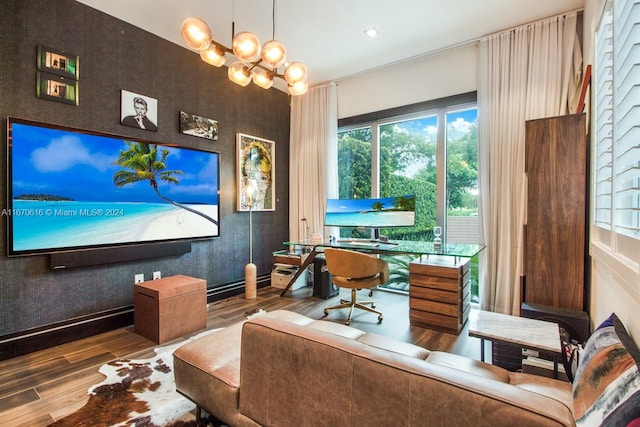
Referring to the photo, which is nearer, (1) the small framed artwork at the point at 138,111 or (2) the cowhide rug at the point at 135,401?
(2) the cowhide rug at the point at 135,401

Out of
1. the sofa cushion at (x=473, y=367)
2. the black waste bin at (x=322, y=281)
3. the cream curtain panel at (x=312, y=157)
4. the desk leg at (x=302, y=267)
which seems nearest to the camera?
the sofa cushion at (x=473, y=367)

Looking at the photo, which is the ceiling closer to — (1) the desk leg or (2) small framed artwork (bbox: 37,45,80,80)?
(2) small framed artwork (bbox: 37,45,80,80)

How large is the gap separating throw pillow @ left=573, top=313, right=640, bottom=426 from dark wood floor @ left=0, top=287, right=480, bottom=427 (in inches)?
55.2

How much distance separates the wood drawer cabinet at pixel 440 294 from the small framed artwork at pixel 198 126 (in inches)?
110

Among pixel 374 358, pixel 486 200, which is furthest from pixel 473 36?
pixel 374 358

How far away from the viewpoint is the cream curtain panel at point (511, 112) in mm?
2771

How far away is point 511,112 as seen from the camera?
302 centimetres

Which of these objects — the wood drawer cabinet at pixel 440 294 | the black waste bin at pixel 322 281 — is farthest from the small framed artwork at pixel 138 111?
the wood drawer cabinet at pixel 440 294

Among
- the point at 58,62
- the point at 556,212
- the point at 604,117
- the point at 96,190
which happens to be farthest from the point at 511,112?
the point at 58,62

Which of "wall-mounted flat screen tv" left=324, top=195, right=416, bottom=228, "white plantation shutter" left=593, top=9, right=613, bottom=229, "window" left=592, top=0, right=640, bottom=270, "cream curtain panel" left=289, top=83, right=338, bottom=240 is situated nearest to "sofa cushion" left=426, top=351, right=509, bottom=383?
A: "window" left=592, top=0, right=640, bottom=270

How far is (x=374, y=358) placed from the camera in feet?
2.70

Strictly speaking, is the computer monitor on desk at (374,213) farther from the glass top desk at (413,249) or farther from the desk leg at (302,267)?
the desk leg at (302,267)

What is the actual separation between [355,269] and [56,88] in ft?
9.91

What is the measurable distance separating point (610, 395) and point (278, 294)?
3483 mm
